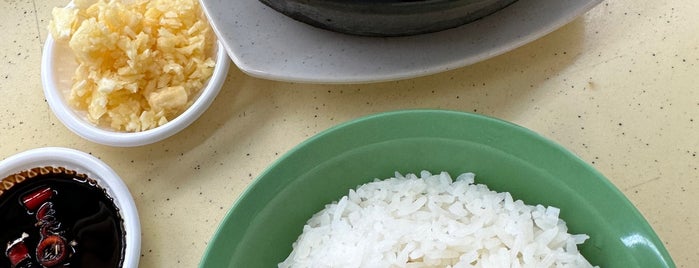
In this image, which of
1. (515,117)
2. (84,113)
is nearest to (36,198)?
(84,113)

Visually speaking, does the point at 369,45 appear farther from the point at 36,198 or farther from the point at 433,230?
the point at 36,198

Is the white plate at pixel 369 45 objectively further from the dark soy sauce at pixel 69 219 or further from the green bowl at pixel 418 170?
the dark soy sauce at pixel 69 219

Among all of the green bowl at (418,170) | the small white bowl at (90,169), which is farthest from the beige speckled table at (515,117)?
the green bowl at (418,170)

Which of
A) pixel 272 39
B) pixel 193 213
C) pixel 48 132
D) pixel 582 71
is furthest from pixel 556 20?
pixel 48 132

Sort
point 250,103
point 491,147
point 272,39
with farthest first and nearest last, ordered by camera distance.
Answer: point 250,103 → point 272,39 → point 491,147

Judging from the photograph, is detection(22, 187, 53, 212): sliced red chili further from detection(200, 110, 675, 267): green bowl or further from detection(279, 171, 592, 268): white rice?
detection(279, 171, 592, 268): white rice

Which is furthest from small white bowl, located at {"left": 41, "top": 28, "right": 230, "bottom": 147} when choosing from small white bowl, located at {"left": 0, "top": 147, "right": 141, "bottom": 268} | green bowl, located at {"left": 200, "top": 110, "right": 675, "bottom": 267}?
green bowl, located at {"left": 200, "top": 110, "right": 675, "bottom": 267}

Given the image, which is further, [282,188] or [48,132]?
[48,132]

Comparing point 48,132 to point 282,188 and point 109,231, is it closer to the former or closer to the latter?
point 109,231
